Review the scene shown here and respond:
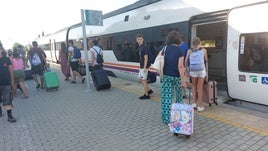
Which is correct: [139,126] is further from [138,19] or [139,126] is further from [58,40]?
[58,40]

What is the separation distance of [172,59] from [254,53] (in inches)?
73.9

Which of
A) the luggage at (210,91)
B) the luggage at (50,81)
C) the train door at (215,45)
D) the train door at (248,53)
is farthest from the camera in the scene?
the luggage at (50,81)

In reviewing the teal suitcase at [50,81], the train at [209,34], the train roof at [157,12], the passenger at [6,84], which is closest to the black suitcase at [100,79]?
the train at [209,34]

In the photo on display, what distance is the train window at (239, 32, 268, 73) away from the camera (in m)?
4.38

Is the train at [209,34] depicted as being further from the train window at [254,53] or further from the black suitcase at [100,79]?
the black suitcase at [100,79]

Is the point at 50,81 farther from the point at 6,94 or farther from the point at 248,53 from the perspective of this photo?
the point at 248,53

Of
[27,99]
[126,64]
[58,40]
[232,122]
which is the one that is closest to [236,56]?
[232,122]

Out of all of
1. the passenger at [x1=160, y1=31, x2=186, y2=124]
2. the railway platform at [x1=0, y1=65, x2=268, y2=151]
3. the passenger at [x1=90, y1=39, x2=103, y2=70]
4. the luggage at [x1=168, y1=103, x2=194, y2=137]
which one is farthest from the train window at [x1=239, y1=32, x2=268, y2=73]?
the passenger at [x1=90, y1=39, x2=103, y2=70]

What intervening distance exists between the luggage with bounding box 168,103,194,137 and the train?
6.05 feet

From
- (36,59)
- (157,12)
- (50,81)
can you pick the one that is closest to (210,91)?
(157,12)

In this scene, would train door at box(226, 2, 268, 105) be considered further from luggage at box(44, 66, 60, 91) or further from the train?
luggage at box(44, 66, 60, 91)

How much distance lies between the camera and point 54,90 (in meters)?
8.13

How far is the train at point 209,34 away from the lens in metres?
4.45

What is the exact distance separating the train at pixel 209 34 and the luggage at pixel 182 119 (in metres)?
1.84
